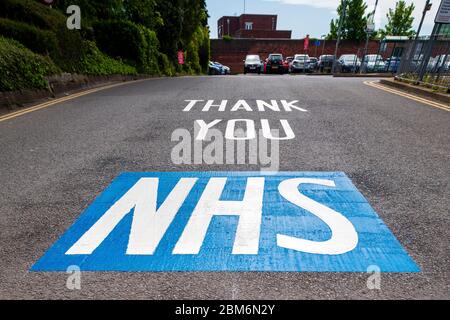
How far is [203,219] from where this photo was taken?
3.07m

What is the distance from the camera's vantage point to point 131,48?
19000 mm

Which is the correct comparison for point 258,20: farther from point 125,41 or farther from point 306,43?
point 125,41

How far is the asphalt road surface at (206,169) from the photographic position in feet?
7.34

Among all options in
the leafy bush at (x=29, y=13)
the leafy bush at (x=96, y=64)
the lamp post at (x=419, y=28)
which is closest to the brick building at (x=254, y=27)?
the leafy bush at (x=96, y=64)

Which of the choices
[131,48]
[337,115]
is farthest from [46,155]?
[131,48]

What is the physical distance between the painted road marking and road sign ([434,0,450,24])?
402 inches

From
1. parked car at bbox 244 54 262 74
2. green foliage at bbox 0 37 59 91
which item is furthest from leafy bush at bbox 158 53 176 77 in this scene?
green foliage at bbox 0 37 59 91

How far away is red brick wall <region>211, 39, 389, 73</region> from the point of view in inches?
1971

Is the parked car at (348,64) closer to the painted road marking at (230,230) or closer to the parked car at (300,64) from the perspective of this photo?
the parked car at (300,64)

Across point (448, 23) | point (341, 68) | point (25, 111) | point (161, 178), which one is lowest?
point (341, 68)

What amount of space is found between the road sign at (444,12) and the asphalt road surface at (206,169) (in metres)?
4.17

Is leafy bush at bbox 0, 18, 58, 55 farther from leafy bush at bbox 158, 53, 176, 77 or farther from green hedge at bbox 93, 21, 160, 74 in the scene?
leafy bush at bbox 158, 53, 176, 77

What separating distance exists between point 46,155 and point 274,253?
3981 mm

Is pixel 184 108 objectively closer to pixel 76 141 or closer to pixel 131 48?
pixel 76 141
